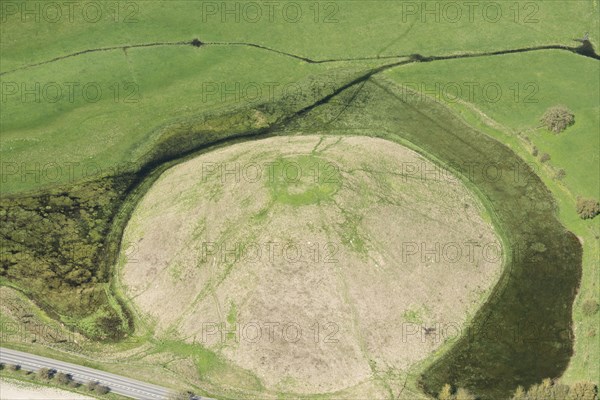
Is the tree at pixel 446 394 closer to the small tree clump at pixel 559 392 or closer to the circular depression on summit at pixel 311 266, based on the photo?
the circular depression on summit at pixel 311 266

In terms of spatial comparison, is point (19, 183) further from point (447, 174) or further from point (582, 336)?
point (582, 336)

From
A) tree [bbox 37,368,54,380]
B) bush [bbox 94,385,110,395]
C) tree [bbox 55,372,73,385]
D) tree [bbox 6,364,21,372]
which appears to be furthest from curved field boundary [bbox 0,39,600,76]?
bush [bbox 94,385,110,395]

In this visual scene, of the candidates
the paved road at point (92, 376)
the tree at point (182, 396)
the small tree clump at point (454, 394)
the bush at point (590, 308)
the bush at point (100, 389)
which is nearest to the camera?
the small tree clump at point (454, 394)

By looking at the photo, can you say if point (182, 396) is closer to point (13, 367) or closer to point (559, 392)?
point (13, 367)

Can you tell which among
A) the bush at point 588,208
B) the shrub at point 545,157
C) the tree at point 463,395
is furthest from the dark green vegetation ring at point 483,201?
the bush at point 588,208

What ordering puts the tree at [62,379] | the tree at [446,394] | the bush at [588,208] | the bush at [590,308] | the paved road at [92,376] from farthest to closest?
the bush at [588,208] < the bush at [590,308] < the tree at [62,379] < the paved road at [92,376] < the tree at [446,394]

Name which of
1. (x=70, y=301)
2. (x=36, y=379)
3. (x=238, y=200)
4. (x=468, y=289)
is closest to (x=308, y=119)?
(x=238, y=200)
